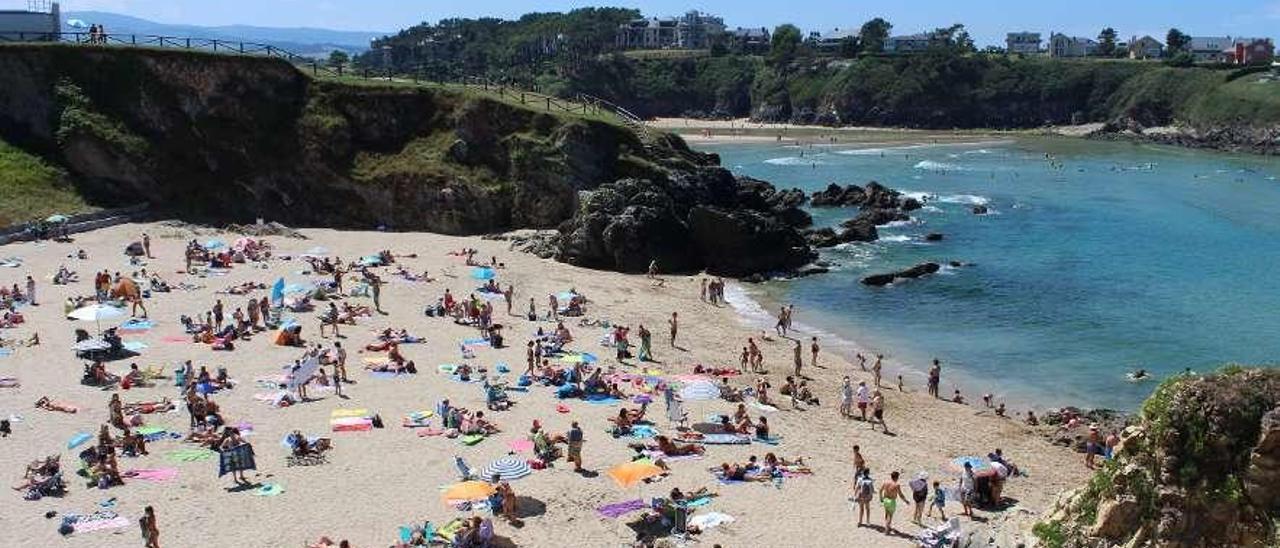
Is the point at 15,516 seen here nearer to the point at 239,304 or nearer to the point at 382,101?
the point at 239,304

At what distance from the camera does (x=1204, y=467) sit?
11992 millimetres

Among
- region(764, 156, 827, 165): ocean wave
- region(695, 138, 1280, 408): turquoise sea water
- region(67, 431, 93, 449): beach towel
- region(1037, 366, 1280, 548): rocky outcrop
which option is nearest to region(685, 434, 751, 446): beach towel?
region(695, 138, 1280, 408): turquoise sea water

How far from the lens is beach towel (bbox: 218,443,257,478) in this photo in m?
20.2

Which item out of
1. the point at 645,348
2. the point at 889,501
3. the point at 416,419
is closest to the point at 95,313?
the point at 416,419

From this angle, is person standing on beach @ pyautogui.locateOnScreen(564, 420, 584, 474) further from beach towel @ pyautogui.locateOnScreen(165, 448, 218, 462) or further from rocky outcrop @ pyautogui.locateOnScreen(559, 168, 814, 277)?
rocky outcrop @ pyautogui.locateOnScreen(559, 168, 814, 277)

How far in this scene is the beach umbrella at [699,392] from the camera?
26.7m

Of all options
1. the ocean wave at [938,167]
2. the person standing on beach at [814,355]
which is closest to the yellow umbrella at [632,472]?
the person standing on beach at [814,355]

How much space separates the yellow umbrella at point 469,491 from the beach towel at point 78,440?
7893mm

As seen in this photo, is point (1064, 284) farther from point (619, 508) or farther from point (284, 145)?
point (284, 145)

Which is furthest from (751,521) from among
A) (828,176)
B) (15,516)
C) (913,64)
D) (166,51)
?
(913,64)

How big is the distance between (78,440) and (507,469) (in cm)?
878

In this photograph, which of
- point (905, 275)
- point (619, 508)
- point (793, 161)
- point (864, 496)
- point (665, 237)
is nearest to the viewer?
point (864, 496)

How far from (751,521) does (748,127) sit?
415 feet

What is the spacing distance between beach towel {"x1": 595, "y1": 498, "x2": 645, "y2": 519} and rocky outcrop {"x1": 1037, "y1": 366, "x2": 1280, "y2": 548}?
8.92 metres
